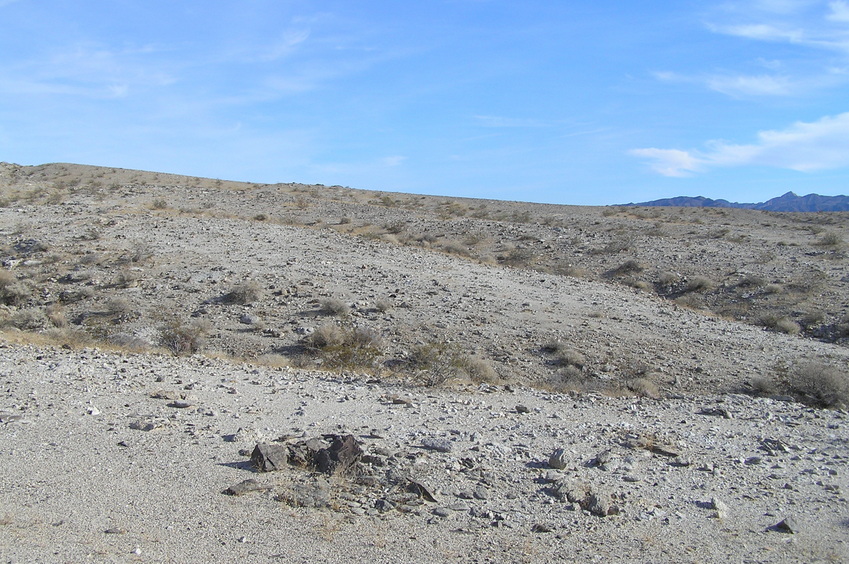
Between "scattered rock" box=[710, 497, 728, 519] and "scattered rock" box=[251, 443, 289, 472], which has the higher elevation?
"scattered rock" box=[251, 443, 289, 472]

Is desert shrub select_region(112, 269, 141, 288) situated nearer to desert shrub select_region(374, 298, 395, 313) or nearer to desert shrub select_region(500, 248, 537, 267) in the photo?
desert shrub select_region(374, 298, 395, 313)

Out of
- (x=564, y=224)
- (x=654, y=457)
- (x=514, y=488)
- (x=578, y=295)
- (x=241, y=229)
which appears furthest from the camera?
(x=564, y=224)

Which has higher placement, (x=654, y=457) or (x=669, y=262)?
(x=669, y=262)

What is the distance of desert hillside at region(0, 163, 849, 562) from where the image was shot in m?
5.52

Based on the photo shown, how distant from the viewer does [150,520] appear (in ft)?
17.4

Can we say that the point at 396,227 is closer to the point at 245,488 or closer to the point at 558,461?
the point at 558,461

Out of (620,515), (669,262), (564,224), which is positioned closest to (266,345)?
(620,515)

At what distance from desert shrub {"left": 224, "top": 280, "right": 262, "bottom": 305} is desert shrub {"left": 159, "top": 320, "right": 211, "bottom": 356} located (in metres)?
1.52

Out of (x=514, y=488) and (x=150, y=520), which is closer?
(x=150, y=520)

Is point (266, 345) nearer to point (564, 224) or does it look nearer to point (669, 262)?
point (669, 262)

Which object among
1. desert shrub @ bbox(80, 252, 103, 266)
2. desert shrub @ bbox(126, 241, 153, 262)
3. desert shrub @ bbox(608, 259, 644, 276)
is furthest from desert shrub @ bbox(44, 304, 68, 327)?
desert shrub @ bbox(608, 259, 644, 276)

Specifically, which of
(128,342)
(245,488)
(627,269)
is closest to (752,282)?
(627,269)

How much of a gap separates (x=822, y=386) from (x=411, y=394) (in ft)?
24.4

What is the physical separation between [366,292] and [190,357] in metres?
6.12
